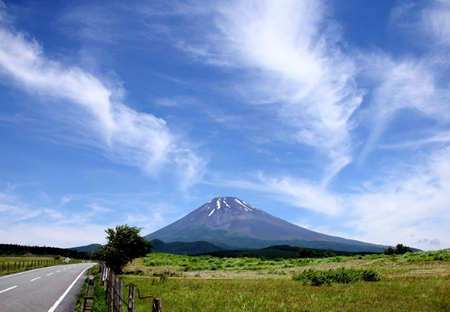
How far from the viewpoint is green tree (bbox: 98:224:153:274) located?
35.4 meters

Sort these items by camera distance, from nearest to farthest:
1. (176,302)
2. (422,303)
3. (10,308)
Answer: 1. (10,308)
2. (422,303)
3. (176,302)

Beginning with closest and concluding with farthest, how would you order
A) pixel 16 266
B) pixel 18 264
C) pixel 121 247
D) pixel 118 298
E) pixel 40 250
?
pixel 118 298 < pixel 121 247 < pixel 16 266 < pixel 18 264 < pixel 40 250

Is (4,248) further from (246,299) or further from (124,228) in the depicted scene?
(246,299)

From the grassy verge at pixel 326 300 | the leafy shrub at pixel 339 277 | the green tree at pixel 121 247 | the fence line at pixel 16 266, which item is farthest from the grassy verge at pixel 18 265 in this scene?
the leafy shrub at pixel 339 277

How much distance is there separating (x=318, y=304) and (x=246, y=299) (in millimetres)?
3802

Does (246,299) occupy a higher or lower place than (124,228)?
lower

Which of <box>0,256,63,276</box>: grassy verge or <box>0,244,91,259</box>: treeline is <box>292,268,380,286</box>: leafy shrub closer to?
<box>0,256,63,276</box>: grassy verge

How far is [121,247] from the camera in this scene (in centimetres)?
3616

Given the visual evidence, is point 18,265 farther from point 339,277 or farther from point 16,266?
point 339,277

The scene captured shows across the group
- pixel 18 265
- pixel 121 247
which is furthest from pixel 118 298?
pixel 18 265

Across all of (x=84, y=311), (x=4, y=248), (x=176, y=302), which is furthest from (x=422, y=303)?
(x=4, y=248)

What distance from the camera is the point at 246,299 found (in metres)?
17.0

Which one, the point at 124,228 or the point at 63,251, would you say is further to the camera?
the point at 63,251

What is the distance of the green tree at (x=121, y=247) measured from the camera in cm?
3544
